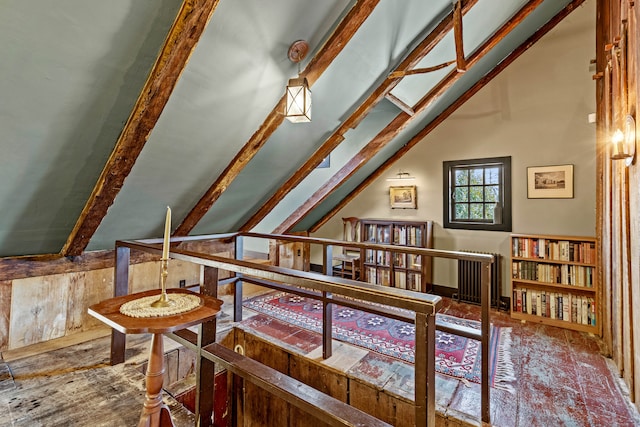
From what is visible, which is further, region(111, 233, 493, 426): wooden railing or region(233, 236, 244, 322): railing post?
region(233, 236, 244, 322): railing post

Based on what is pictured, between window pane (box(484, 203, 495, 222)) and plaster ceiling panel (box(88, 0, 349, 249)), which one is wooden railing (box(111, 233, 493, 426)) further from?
window pane (box(484, 203, 495, 222))

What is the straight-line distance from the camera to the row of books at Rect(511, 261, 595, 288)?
3.38 metres

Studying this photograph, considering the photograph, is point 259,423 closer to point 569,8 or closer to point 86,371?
point 86,371

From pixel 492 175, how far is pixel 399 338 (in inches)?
105

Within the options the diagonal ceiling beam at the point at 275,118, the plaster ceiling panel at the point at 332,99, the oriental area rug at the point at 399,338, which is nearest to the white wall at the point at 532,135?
the oriental area rug at the point at 399,338

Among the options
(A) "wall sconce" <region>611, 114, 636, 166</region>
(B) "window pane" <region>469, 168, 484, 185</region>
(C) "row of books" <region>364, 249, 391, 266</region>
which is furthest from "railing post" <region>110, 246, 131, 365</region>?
(B) "window pane" <region>469, 168, 484, 185</region>

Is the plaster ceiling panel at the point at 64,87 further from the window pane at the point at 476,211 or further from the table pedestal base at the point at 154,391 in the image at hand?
the window pane at the point at 476,211

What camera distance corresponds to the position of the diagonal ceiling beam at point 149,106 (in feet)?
5.14

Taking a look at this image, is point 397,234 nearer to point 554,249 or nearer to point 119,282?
point 554,249

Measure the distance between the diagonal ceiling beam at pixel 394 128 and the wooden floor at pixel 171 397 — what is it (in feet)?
7.47

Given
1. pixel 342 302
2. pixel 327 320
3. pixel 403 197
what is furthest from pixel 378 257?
pixel 342 302

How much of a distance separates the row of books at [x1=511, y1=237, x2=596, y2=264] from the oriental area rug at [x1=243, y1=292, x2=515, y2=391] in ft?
3.18

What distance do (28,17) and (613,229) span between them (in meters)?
4.11

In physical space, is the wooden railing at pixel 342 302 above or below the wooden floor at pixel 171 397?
above
